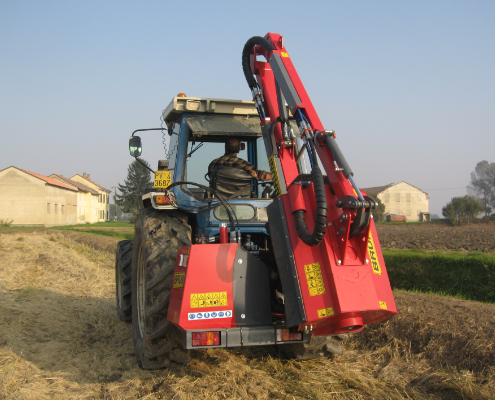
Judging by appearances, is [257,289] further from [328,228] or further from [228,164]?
[228,164]

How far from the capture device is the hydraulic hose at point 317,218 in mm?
2932

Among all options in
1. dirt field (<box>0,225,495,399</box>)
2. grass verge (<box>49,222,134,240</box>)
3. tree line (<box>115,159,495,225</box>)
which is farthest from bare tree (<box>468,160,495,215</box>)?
dirt field (<box>0,225,495,399</box>)

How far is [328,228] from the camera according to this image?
3.17 meters

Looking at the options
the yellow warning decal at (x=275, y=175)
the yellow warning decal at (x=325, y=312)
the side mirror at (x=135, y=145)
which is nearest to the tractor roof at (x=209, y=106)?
the side mirror at (x=135, y=145)

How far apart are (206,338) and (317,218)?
1.22m

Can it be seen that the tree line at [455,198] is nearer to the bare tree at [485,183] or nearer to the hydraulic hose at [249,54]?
the bare tree at [485,183]

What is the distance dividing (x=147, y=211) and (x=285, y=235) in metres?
1.82

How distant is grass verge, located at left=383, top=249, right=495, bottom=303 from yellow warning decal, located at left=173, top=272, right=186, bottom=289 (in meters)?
6.65

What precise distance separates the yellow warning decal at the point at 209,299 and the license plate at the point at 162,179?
151cm

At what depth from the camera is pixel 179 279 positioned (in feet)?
11.5

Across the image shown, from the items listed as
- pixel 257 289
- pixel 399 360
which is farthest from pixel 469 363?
pixel 257 289

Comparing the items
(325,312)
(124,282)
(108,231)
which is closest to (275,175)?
(325,312)

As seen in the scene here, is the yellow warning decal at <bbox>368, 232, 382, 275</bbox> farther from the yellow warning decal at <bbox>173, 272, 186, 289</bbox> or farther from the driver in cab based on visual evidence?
the driver in cab

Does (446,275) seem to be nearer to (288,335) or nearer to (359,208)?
(288,335)
